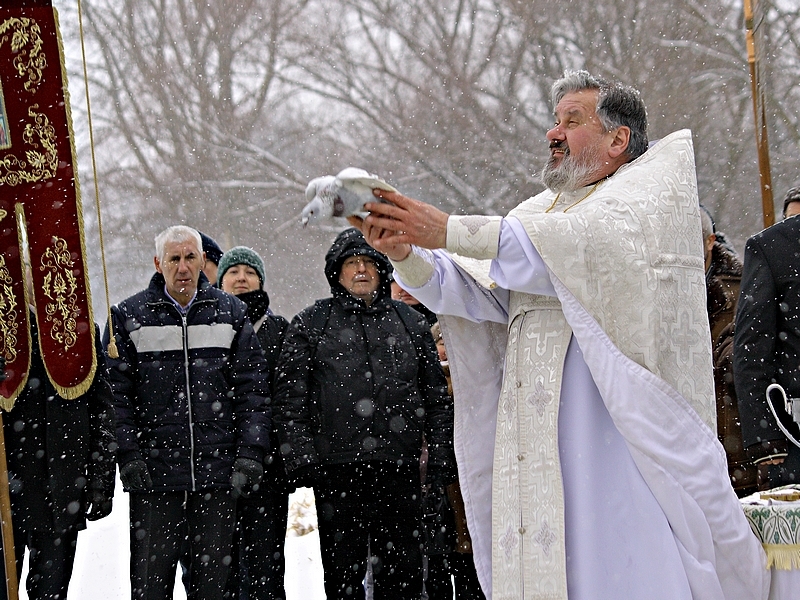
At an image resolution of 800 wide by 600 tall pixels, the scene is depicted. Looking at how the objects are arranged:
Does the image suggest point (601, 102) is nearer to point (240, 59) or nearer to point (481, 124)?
point (481, 124)

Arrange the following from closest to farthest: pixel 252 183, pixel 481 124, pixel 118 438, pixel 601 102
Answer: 1. pixel 601 102
2. pixel 118 438
3. pixel 481 124
4. pixel 252 183

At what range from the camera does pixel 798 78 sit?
12852mm

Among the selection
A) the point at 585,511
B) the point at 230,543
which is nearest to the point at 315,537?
the point at 230,543

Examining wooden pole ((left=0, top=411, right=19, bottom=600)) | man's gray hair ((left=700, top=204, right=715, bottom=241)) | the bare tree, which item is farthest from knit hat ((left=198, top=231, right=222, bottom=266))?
the bare tree

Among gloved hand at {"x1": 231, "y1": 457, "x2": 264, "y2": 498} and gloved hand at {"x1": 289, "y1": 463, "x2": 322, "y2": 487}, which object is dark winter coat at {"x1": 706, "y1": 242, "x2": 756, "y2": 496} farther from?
gloved hand at {"x1": 231, "y1": 457, "x2": 264, "y2": 498}

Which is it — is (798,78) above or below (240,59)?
below

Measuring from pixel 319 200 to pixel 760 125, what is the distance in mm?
4855

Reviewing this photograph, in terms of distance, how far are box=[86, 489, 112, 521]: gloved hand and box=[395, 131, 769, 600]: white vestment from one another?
2202 millimetres

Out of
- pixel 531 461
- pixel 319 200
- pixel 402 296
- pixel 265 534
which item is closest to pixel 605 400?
pixel 531 461

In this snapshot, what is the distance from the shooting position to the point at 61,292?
14.4 ft

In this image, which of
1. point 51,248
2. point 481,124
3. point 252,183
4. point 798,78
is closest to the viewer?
point 51,248

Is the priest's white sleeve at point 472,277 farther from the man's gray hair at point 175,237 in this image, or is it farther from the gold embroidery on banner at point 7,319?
the man's gray hair at point 175,237

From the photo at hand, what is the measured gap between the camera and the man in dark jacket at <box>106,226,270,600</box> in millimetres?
4684

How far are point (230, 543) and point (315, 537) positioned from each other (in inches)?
103
